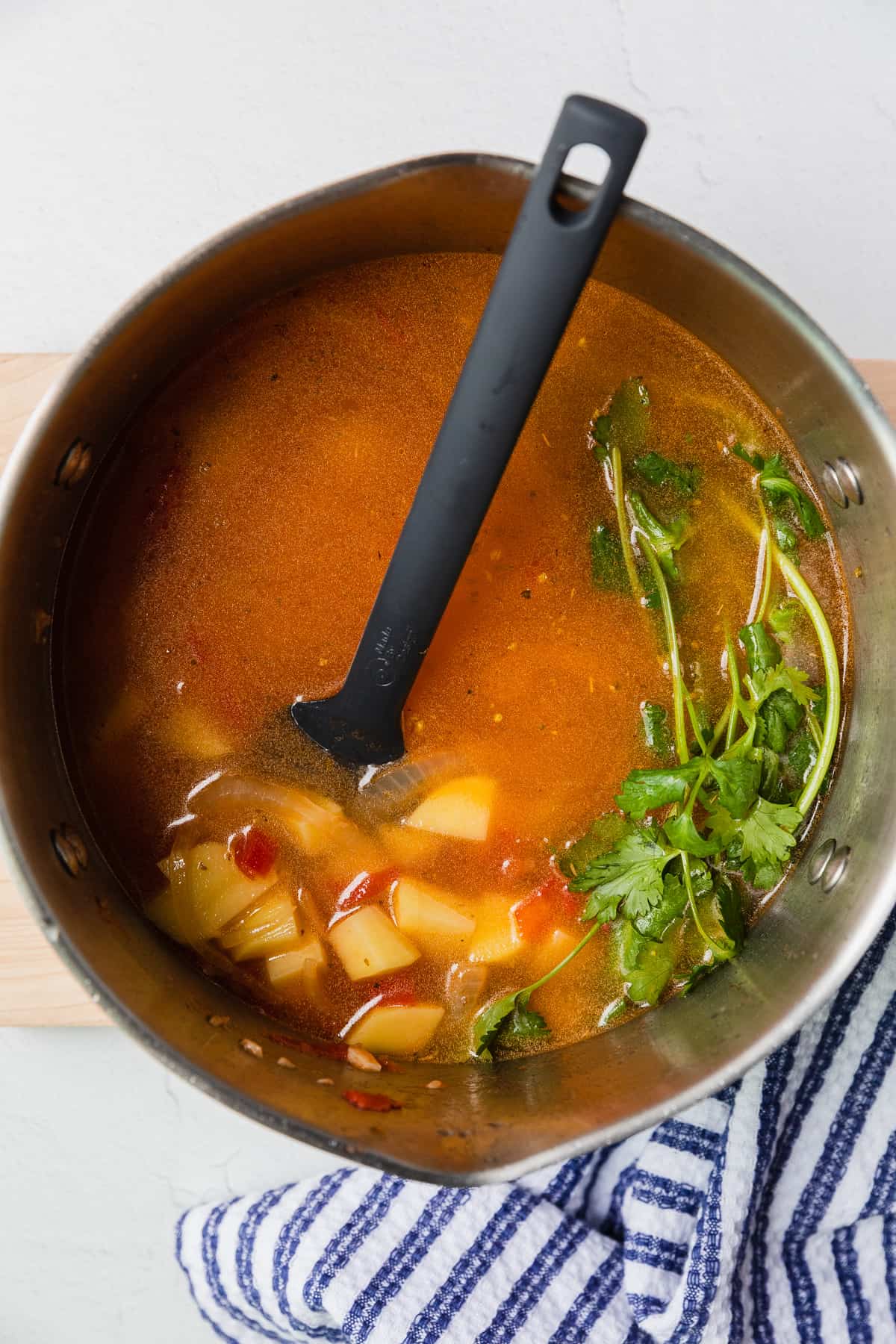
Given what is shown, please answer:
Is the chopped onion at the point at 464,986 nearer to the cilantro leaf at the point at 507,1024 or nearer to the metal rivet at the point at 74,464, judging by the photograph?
the cilantro leaf at the point at 507,1024

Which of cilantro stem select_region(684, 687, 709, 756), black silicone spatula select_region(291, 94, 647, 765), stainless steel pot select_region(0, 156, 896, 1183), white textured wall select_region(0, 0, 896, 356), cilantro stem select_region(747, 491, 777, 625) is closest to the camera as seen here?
black silicone spatula select_region(291, 94, 647, 765)

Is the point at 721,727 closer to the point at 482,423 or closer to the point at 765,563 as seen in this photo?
the point at 765,563

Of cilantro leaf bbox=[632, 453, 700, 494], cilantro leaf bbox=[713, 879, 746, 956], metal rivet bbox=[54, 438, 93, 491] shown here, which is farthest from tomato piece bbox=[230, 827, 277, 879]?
cilantro leaf bbox=[632, 453, 700, 494]

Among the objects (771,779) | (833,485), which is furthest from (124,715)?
(833,485)

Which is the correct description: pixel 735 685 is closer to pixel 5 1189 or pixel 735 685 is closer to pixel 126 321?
pixel 126 321

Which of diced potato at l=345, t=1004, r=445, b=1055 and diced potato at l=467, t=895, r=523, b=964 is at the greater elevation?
diced potato at l=467, t=895, r=523, b=964

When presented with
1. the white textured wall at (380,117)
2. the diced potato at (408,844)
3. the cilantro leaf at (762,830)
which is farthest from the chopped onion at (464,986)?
the white textured wall at (380,117)

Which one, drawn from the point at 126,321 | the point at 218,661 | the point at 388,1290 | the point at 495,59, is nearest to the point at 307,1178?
the point at 388,1290

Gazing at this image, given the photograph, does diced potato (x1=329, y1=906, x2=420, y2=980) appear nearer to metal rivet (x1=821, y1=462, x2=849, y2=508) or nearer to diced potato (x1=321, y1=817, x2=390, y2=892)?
diced potato (x1=321, y1=817, x2=390, y2=892)
